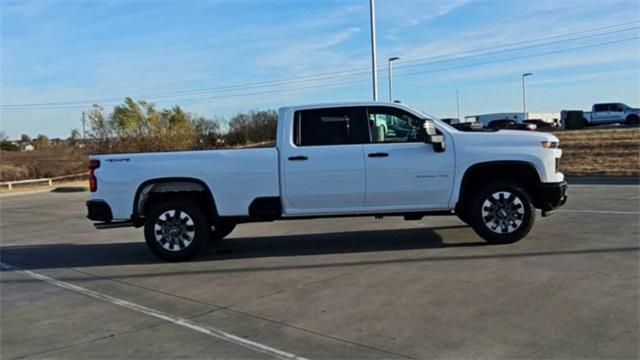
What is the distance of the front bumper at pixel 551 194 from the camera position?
841 cm

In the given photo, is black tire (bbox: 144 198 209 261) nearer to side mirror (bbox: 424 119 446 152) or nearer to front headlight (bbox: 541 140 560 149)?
side mirror (bbox: 424 119 446 152)

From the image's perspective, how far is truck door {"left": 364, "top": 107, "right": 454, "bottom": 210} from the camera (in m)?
8.39

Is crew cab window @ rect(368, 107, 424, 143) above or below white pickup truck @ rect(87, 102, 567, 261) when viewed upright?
above

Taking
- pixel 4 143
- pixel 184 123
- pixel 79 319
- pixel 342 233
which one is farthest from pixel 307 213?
pixel 4 143

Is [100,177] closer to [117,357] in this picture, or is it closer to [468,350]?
[117,357]

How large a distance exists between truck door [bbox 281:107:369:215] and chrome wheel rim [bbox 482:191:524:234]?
67.8 inches

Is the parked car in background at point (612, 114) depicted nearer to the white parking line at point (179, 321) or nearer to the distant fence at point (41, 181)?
the distant fence at point (41, 181)

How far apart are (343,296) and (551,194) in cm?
366

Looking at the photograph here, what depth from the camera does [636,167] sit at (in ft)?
68.8

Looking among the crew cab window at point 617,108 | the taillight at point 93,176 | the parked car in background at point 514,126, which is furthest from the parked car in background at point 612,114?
the taillight at point 93,176

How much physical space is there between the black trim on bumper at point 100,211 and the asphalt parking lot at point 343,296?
0.71m

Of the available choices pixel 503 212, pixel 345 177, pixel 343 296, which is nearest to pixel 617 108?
pixel 503 212

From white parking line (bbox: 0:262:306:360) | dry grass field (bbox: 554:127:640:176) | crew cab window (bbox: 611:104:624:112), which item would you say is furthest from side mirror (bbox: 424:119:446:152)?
crew cab window (bbox: 611:104:624:112)

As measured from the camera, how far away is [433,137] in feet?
27.2
